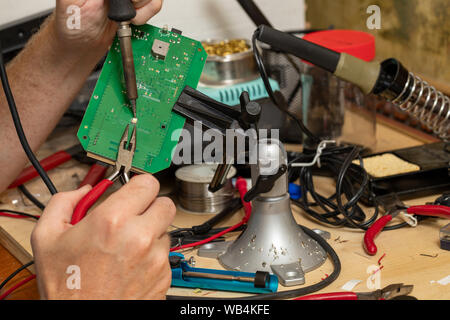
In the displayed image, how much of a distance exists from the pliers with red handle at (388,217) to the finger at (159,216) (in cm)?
32

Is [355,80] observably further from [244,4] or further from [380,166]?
[244,4]

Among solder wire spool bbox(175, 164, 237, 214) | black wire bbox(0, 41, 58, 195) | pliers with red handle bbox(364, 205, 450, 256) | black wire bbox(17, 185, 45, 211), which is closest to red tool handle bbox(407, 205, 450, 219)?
pliers with red handle bbox(364, 205, 450, 256)

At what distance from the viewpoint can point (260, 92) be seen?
121cm

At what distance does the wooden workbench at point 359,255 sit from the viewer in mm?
786

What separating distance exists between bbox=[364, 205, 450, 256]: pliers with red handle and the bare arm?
1.93 ft

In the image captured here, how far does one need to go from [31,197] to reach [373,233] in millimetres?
659

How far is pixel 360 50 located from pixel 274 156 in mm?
439

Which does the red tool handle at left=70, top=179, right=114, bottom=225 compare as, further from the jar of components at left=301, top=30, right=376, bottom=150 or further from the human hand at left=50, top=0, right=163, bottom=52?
the jar of components at left=301, top=30, right=376, bottom=150

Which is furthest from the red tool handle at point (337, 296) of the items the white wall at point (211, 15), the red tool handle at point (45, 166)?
the white wall at point (211, 15)

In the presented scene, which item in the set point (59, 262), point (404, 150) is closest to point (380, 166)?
point (404, 150)

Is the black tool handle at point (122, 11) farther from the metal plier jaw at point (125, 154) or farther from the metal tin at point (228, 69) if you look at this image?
the metal tin at point (228, 69)

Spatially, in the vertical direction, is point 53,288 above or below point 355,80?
below

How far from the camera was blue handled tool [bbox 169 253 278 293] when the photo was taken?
77cm

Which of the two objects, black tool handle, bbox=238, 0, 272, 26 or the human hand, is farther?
black tool handle, bbox=238, 0, 272, 26
